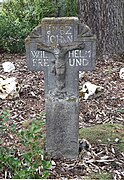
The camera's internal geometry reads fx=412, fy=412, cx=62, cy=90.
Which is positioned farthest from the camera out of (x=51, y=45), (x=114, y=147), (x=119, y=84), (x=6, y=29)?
(x=6, y=29)

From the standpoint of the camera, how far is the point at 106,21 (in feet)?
20.9

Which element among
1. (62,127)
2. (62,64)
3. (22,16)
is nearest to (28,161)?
(62,127)

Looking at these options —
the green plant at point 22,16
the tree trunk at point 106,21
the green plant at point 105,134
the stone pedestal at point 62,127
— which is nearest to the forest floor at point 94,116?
the green plant at point 105,134

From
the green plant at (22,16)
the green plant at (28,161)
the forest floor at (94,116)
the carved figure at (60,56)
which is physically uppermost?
the carved figure at (60,56)

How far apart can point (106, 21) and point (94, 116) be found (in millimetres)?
2346

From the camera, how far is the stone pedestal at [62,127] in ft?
11.0

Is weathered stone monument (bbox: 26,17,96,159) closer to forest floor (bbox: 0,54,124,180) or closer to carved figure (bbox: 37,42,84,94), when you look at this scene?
carved figure (bbox: 37,42,84,94)

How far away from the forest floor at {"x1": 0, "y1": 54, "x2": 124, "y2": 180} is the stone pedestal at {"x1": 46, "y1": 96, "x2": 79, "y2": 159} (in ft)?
0.33

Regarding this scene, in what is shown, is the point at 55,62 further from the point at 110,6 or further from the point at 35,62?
the point at 110,6

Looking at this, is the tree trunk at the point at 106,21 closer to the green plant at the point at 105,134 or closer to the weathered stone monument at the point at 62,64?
the green plant at the point at 105,134

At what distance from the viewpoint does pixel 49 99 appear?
3.33 meters

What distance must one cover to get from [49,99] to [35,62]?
319mm

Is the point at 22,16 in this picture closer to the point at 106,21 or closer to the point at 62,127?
the point at 106,21

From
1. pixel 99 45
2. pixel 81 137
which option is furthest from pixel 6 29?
pixel 81 137
